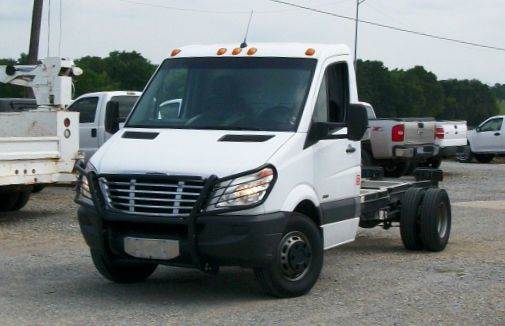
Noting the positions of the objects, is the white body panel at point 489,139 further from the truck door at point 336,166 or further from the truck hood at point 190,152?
the truck hood at point 190,152

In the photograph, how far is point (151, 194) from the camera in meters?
8.23

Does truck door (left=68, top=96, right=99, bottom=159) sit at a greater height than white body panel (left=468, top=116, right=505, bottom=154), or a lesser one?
greater

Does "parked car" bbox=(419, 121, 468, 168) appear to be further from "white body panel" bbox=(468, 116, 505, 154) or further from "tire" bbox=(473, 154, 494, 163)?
"tire" bbox=(473, 154, 494, 163)

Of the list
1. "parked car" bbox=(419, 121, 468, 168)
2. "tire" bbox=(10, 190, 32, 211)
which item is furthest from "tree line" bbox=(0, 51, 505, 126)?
"tire" bbox=(10, 190, 32, 211)

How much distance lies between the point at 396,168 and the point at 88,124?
7801 millimetres

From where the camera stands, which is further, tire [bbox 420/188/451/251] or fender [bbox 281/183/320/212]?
tire [bbox 420/188/451/251]

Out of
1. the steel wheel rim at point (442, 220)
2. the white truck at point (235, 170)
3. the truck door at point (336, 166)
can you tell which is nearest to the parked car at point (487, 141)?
the steel wheel rim at point (442, 220)

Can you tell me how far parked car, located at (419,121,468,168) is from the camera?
2459cm

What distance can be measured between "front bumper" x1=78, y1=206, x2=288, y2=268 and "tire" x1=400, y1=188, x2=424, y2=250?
348 centimetres

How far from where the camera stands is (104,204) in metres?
8.41

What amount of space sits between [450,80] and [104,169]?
7669 centimetres

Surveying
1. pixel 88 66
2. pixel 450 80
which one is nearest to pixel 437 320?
pixel 88 66

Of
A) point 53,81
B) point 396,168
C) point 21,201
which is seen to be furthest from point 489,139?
point 21,201

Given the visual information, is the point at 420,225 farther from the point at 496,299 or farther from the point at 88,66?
the point at 88,66
